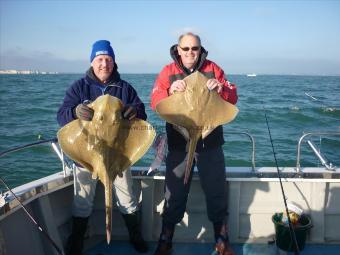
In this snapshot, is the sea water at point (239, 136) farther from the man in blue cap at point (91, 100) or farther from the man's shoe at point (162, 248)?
the man's shoe at point (162, 248)

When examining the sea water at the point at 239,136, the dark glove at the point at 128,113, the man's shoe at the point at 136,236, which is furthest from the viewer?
the sea water at the point at 239,136

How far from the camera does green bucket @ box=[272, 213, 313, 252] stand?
15.1 feet

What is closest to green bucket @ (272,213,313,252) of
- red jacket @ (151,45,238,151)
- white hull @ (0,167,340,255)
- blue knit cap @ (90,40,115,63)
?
white hull @ (0,167,340,255)

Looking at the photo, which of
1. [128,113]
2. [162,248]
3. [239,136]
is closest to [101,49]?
[128,113]

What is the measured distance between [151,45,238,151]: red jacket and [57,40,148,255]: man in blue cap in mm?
367

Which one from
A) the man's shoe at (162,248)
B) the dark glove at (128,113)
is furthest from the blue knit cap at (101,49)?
the man's shoe at (162,248)

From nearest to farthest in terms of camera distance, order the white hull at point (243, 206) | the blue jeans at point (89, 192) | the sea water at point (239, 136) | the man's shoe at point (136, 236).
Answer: the blue jeans at point (89, 192) < the man's shoe at point (136, 236) < the white hull at point (243, 206) < the sea water at point (239, 136)

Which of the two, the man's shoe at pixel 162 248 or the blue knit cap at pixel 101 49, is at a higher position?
the blue knit cap at pixel 101 49

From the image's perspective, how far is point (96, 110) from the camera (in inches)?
122

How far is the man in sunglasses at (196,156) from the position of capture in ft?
13.0

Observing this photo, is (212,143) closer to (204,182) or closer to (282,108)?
(204,182)

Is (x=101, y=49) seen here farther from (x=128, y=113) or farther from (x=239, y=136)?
(x=239, y=136)

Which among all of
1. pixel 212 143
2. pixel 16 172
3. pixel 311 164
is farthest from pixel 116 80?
pixel 311 164

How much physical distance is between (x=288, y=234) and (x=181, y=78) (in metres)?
2.71
